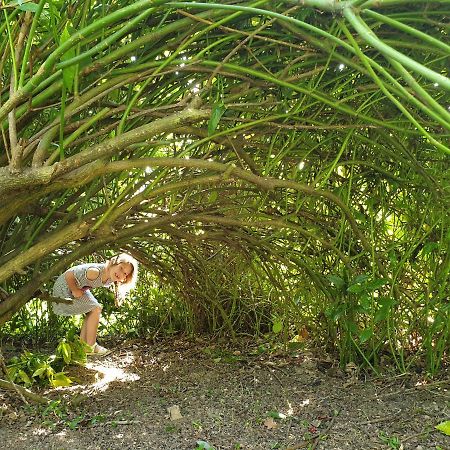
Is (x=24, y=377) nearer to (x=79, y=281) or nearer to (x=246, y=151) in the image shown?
(x=79, y=281)

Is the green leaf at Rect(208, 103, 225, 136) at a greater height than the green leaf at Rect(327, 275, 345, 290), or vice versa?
the green leaf at Rect(208, 103, 225, 136)

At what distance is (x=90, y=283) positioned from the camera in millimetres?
3598

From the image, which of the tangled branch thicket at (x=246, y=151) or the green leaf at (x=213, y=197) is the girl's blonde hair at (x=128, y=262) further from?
the green leaf at (x=213, y=197)

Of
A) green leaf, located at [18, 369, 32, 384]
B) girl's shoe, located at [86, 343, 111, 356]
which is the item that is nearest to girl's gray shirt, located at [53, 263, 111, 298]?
girl's shoe, located at [86, 343, 111, 356]

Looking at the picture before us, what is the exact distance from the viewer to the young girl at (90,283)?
137 inches

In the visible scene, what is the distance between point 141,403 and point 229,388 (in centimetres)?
38

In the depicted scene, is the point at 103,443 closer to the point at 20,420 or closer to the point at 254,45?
the point at 20,420

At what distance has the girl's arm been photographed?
11.6 feet

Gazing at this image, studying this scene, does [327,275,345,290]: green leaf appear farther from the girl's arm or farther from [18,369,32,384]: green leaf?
the girl's arm

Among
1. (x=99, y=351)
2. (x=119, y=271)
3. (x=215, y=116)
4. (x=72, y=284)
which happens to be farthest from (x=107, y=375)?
(x=215, y=116)

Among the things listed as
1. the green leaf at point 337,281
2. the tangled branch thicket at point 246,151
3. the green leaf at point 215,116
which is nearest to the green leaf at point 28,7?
the tangled branch thicket at point 246,151

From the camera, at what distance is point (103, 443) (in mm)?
1942

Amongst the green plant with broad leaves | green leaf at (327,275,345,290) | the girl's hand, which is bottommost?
the green plant with broad leaves

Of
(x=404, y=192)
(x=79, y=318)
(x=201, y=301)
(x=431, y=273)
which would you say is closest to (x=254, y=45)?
→ (x=404, y=192)
